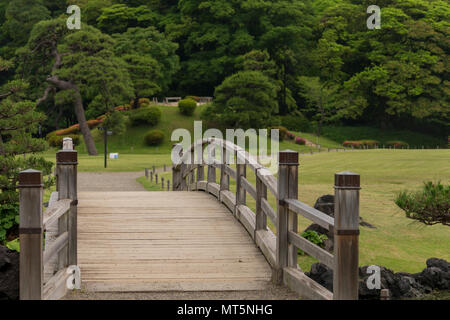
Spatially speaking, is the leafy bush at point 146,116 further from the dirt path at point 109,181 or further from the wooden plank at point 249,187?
the wooden plank at point 249,187

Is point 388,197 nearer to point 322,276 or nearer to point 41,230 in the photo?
point 322,276

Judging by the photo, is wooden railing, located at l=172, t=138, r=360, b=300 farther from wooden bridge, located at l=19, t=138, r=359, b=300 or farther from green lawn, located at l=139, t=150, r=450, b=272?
green lawn, located at l=139, t=150, r=450, b=272

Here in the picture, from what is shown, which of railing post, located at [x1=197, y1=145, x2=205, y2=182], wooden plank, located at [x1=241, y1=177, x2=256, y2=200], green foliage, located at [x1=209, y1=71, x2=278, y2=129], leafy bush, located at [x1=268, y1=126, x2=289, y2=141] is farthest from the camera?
leafy bush, located at [x1=268, y1=126, x2=289, y2=141]

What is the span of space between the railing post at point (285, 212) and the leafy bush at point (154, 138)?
39389 mm

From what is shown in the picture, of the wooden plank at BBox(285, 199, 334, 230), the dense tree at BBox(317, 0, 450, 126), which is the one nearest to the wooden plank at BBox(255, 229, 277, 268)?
the wooden plank at BBox(285, 199, 334, 230)

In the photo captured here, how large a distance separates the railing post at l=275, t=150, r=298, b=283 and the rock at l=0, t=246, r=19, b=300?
2.68m

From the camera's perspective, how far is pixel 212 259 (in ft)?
22.4

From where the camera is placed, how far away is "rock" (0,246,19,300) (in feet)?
19.4

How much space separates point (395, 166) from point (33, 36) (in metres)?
29.2

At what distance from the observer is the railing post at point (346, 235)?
456 cm

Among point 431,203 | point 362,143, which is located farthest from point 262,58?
point 431,203

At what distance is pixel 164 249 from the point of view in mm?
7066

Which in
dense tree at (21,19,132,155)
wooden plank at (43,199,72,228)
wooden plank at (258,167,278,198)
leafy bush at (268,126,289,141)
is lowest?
leafy bush at (268,126,289,141)

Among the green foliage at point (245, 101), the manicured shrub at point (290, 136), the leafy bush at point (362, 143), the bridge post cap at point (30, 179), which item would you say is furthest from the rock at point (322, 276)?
the leafy bush at point (362, 143)
